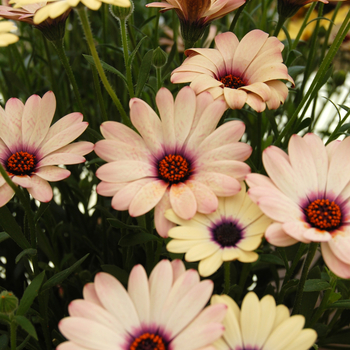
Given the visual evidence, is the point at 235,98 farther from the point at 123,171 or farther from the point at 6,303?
the point at 6,303

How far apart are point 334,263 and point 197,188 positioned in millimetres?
111

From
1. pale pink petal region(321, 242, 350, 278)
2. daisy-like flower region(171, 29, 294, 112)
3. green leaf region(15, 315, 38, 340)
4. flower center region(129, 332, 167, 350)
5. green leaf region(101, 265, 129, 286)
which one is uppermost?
daisy-like flower region(171, 29, 294, 112)

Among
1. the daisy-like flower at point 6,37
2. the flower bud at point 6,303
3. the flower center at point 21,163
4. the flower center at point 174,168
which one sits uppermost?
the daisy-like flower at point 6,37

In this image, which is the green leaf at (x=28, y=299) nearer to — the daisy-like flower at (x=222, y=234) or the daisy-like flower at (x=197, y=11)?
the daisy-like flower at (x=222, y=234)

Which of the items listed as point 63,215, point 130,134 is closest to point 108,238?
point 63,215

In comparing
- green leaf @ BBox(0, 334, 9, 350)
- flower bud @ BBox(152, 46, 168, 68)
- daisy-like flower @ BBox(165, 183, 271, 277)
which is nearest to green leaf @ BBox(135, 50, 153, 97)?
flower bud @ BBox(152, 46, 168, 68)

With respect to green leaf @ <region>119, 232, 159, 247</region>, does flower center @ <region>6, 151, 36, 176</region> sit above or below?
above

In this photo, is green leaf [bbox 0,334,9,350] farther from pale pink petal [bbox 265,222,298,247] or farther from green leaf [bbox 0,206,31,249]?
pale pink petal [bbox 265,222,298,247]

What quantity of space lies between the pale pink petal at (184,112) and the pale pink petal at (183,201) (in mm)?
51

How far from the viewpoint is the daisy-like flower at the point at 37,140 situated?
13.9 inches

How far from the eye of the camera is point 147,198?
317mm

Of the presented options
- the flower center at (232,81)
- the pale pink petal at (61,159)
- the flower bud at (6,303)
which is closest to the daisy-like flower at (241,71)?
the flower center at (232,81)

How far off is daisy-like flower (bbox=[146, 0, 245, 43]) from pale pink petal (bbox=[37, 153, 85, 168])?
0.16 m

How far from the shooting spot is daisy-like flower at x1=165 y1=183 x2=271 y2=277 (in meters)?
0.29
